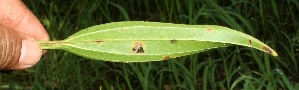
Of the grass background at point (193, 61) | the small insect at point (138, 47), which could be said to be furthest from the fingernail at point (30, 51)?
the grass background at point (193, 61)

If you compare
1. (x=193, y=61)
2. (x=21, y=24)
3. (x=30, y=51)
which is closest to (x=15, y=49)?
(x=30, y=51)

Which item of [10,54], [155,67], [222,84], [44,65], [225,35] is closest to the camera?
[225,35]

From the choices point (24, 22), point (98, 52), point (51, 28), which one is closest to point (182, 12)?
point (51, 28)

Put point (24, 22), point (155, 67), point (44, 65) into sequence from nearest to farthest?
1. point (24, 22)
2. point (155, 67)
3. point (44, 65)

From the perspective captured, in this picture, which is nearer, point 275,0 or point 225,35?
point 225,35

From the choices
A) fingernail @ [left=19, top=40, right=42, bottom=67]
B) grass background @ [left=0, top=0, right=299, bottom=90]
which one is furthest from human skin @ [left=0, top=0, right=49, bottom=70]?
grass background @ [left=0, top=0, right=299, bottom=90]

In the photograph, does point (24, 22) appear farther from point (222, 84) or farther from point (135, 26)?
point (222, 84)

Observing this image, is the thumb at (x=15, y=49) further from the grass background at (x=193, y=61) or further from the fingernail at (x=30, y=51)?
the grass background at (x=193, y=61)
